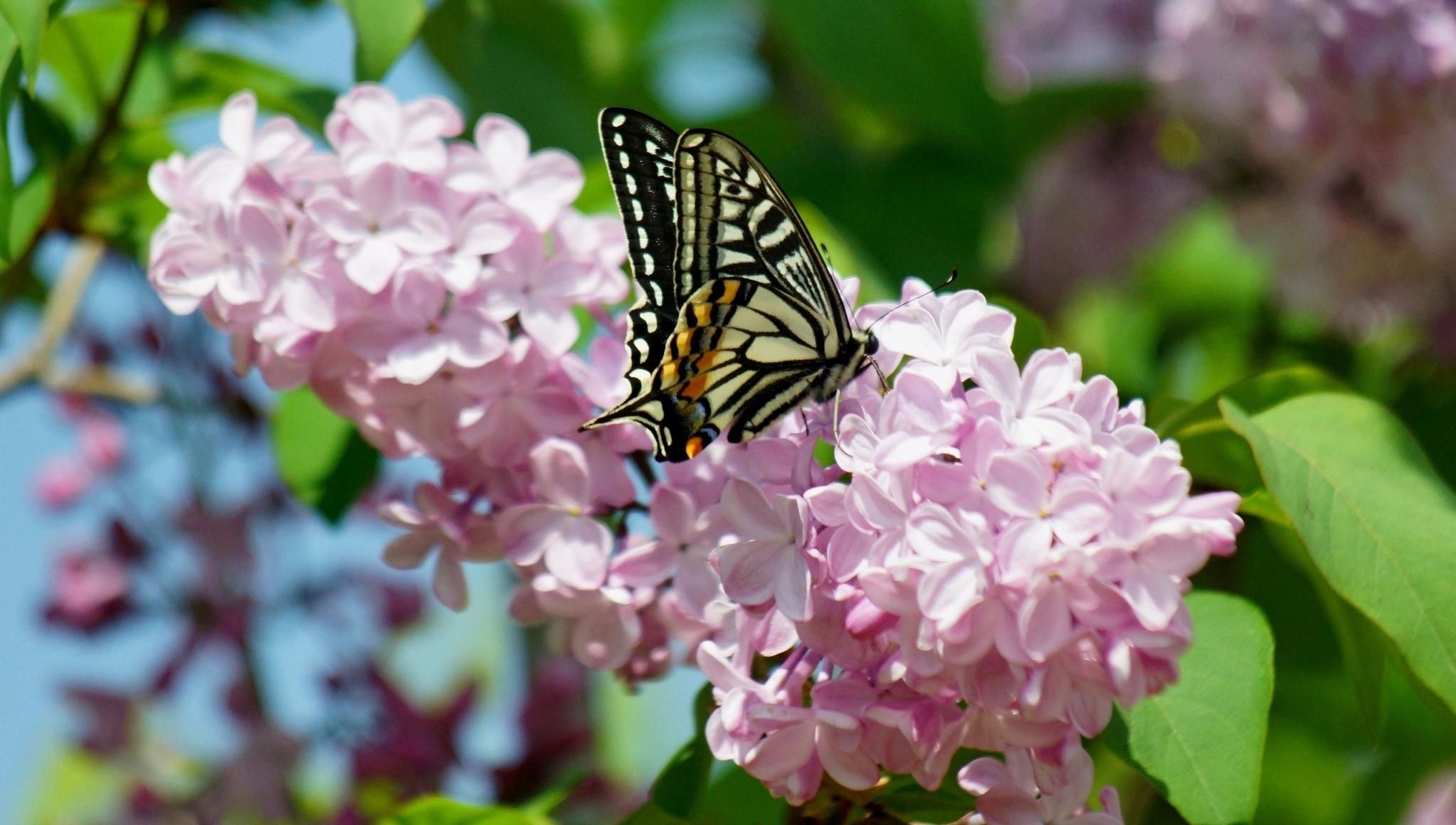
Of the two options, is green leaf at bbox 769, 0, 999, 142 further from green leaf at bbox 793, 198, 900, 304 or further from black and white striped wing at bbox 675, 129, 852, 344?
black and white striped wing at bbox 675, 129, 852, 344

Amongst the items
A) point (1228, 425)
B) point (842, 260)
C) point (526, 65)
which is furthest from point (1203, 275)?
point (1228, 425)

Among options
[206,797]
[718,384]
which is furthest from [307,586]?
[718,384]

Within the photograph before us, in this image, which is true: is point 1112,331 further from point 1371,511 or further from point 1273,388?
point 1371,511

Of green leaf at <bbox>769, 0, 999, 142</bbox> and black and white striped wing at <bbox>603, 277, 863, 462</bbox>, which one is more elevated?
black and white striped wing at <bbox>603, 277, 863, 462</bbox>

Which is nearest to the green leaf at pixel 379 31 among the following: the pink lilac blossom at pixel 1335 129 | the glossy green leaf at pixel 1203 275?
the pink lilac blossom at pixel 1335 129

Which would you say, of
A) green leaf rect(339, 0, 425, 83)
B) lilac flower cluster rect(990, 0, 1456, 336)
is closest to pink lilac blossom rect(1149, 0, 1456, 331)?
lilac flower cluster rect(990, 0, 1456, 336)

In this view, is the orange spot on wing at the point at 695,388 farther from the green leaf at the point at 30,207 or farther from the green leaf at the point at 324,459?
the green leaf at the point at 30,207
